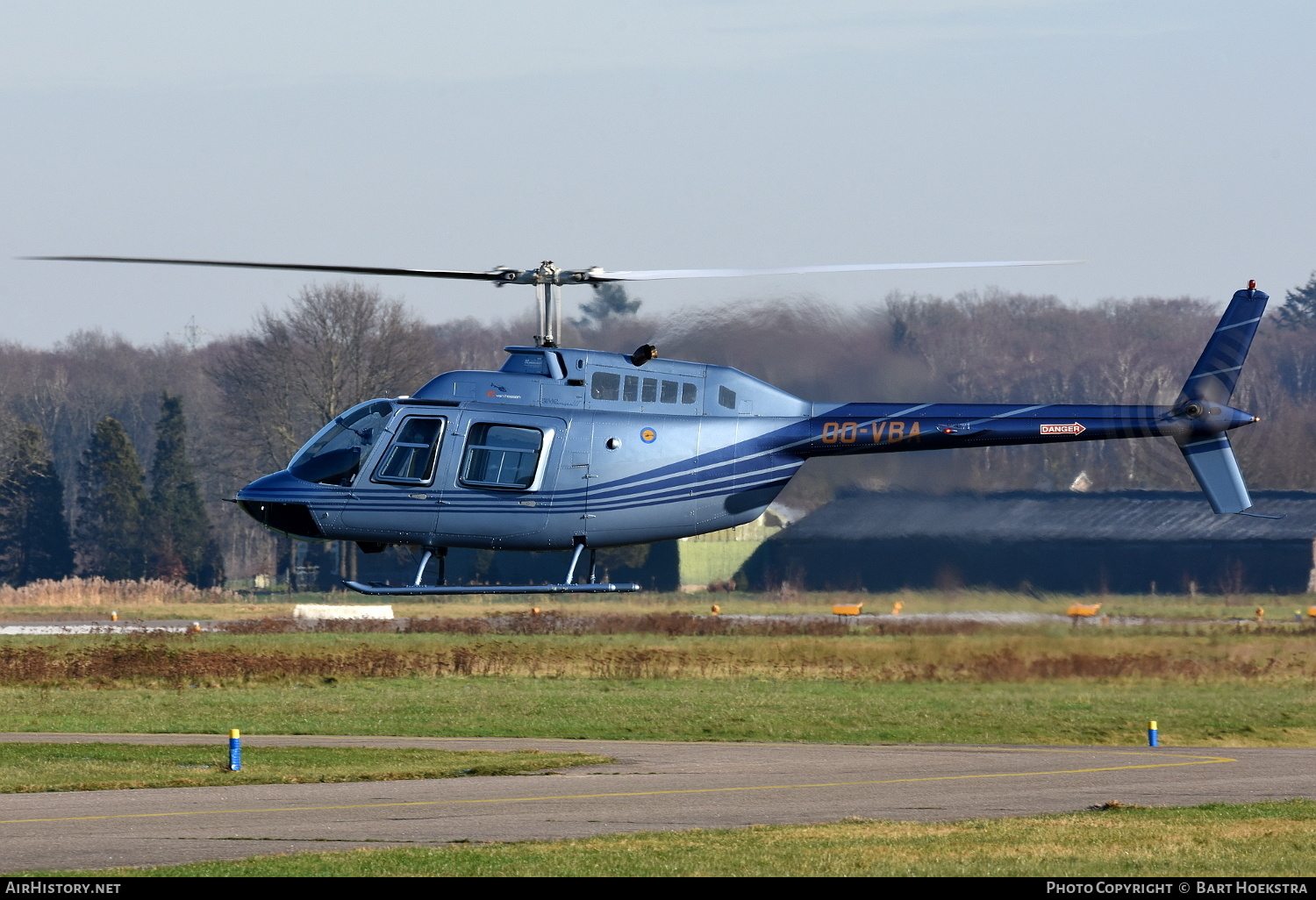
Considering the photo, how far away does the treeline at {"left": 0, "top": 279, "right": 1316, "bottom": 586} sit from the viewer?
33.3 m

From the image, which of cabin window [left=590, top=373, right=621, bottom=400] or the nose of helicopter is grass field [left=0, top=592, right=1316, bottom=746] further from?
cabin window [left=590, top=373, right=621, bottom=400]

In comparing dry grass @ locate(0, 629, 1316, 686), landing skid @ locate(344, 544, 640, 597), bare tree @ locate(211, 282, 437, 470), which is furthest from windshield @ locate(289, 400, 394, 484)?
bare tree @ locate(211, 282, 437, 470)

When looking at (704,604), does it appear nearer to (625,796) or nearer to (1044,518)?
(1044,518)

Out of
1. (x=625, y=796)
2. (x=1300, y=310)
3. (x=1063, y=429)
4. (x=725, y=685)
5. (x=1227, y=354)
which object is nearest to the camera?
(x=1063, y=429)

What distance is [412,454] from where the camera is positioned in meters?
20.4

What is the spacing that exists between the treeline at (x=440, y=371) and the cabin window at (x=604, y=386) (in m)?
7.66

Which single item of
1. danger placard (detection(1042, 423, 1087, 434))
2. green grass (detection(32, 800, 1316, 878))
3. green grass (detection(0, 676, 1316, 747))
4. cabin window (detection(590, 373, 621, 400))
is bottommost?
green grass (detection(0, 676, 1316, 747))

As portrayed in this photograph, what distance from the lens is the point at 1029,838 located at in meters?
18.2

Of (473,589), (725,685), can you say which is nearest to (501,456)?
(473,589)

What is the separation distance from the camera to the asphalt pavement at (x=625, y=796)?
1820 centimetres

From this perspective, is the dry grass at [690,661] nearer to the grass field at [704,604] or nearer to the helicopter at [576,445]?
the grass field at [704,604]

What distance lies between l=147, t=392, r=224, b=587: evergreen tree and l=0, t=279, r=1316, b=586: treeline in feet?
0.35

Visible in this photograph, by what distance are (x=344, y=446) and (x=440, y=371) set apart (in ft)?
204

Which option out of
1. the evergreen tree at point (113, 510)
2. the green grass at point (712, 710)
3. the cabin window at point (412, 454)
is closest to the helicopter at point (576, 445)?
the cabin window at point (412, 454)
